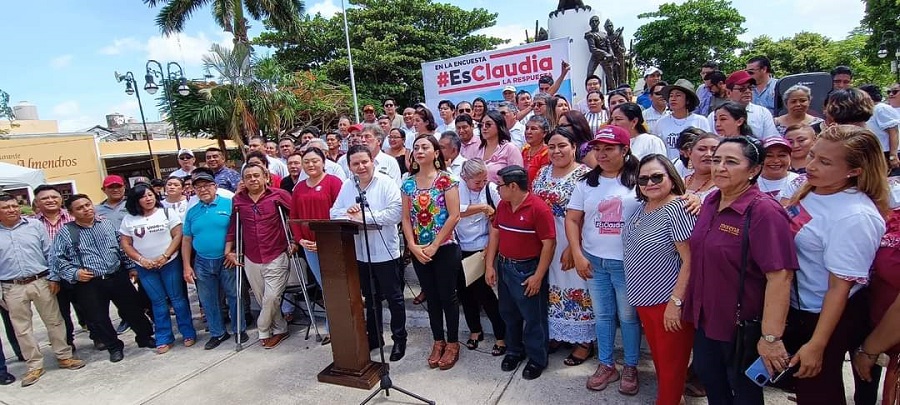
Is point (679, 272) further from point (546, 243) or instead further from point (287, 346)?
point (287, 346)

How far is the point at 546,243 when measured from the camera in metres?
3.17

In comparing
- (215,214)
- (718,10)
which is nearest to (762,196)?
(215,214)

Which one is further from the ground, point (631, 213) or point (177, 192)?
point (177, 192)

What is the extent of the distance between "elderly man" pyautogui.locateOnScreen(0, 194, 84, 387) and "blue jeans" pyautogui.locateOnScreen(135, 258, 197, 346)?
2.67 ft

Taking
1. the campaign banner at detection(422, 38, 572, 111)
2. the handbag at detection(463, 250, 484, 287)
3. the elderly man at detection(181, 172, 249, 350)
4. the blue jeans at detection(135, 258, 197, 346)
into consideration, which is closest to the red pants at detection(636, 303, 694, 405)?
the handbag at detection(463, 250, 484, 287)

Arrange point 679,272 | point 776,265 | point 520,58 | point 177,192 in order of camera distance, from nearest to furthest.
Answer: point 776,265 → point 679,272 → point 177,192 → point 520,58

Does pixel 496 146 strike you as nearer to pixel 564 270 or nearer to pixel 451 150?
pixel 451 150

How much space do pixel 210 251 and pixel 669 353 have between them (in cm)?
430

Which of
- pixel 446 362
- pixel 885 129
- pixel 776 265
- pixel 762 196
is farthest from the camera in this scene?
pixel 885 129

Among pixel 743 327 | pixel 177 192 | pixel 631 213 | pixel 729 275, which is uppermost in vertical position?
pixel 177 192

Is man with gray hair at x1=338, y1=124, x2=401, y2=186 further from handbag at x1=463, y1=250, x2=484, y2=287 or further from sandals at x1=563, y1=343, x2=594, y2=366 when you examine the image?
sandals at x1=563, y1=343, x2=594, y2=366

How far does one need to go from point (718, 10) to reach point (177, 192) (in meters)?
34.8

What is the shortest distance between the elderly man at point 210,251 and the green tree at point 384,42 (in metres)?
19.2

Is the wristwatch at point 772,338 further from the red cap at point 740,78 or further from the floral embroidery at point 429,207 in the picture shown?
the red cap at point 740,78
